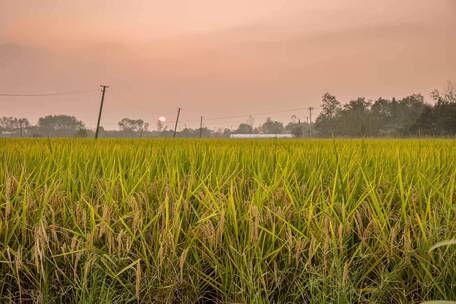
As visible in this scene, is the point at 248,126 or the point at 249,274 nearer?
the point at 249,274

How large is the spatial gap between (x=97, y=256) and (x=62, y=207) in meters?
0.53

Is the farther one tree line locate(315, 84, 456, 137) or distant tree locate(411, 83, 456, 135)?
tree line locate(315, 84, 456, 137)

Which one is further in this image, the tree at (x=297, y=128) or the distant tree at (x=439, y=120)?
the tree at (x=297, y=128)

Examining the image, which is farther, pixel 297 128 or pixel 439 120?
pixel 297 128

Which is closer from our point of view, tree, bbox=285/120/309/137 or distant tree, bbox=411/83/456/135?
distant tree, bbox=411/83/456/135

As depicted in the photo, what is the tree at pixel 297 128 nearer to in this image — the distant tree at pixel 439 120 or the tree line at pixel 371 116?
the tree line at pixel 371 116

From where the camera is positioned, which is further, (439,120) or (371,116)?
(371,116)

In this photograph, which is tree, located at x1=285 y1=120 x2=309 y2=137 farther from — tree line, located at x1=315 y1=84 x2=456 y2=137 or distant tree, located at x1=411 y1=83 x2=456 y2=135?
distant tree, located at x1=411 y1=83 x2=456 y2=135

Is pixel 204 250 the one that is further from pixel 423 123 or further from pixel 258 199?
pixel 423 123

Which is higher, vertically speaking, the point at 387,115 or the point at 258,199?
the point at 387,115

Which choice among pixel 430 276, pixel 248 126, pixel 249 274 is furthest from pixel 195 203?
pixel 248 126

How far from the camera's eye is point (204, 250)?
5.19 feet

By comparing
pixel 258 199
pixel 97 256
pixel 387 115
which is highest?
pixel 387 115

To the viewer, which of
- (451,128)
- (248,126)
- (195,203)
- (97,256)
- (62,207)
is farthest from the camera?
(248,126)
